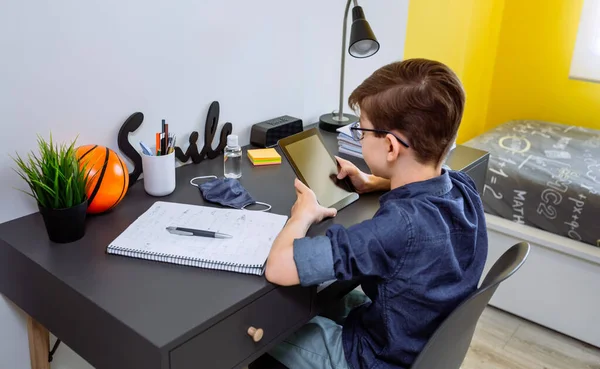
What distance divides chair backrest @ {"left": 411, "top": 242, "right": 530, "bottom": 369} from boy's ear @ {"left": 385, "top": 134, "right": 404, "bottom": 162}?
271mm

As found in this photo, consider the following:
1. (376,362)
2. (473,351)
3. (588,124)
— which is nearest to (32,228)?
(376,362)

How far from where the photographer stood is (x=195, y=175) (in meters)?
1.37

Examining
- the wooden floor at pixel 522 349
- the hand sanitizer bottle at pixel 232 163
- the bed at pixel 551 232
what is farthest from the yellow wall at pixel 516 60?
the hand sanitizer bottle at pixel 232 163

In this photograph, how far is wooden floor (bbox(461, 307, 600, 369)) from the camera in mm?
1841

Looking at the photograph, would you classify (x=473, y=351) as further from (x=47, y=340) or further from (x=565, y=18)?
(x=565, y=18)

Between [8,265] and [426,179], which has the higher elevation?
[426,179]

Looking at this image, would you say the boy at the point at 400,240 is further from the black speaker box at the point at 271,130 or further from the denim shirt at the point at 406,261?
the black speaker box at the point at 271,130

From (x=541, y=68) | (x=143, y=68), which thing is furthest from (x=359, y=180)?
(x=541, y=68)

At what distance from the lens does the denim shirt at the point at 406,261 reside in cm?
90

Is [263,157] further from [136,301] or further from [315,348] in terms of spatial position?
[136,301]

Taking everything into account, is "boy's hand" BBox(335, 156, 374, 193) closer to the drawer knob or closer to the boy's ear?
the boy's ear

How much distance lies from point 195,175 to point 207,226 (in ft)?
1.07

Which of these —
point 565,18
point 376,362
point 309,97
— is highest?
point 565,18

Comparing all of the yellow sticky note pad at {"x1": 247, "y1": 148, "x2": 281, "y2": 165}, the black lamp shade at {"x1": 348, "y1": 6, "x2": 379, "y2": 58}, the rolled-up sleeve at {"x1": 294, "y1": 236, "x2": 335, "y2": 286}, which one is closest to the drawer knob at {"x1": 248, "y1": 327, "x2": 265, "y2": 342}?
the rolled-up sleeve at {"x1": 294, "y1": 236, "x2": 335, "y2": 286}
